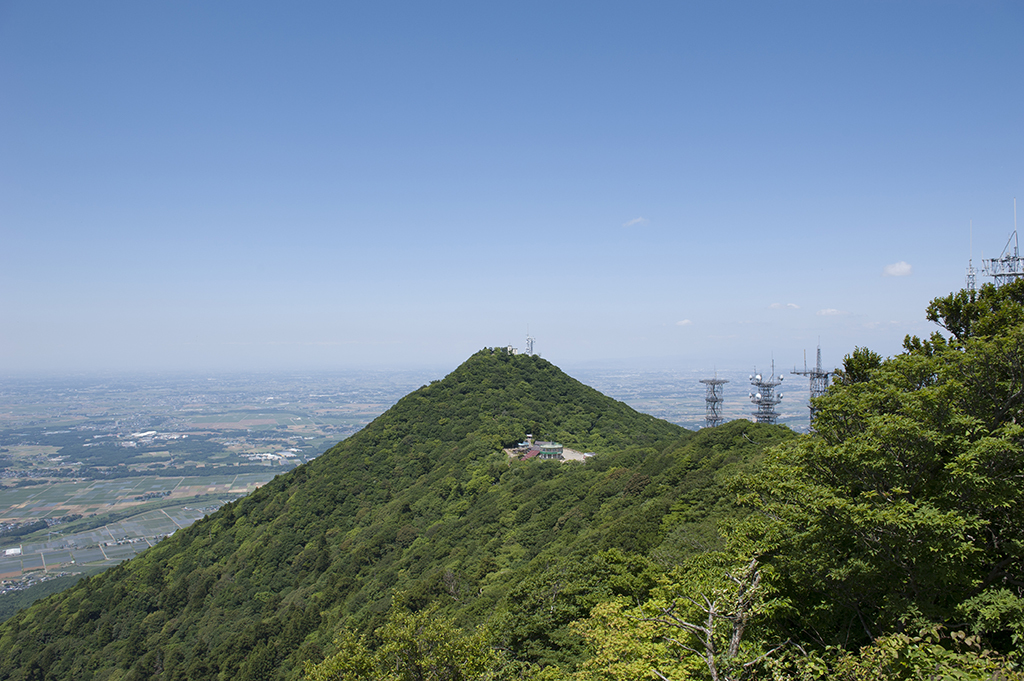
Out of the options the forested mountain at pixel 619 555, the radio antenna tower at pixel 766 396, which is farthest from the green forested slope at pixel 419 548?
the radio antenna tower at pixel 766 396

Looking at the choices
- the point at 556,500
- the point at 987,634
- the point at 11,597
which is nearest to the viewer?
the point at 987,634

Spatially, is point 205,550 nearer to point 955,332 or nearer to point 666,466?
point 666,466

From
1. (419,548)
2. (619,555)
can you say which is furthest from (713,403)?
(619,555)

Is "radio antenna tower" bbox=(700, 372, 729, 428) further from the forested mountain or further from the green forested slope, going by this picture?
the forested mountain

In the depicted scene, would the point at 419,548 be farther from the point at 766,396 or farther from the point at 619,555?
the point at 766,396

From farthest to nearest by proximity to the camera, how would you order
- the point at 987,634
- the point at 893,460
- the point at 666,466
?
the point at 666,466 → the point at 893,460 → the point at 987,634

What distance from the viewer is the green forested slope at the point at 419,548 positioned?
25.2 m

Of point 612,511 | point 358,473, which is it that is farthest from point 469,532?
point 358,473

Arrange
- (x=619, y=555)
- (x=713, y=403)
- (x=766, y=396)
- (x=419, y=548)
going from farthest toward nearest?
(x=713, y=403) < (x=766, y=396) < (x=419, y=548) < (x=619, y=555)

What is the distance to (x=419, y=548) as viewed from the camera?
45.6 metres

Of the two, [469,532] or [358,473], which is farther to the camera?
[358,473]

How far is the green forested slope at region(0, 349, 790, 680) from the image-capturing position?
25172mm

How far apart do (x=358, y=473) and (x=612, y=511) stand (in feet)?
129

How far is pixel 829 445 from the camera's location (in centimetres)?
1357
